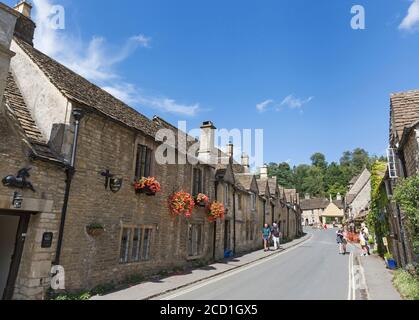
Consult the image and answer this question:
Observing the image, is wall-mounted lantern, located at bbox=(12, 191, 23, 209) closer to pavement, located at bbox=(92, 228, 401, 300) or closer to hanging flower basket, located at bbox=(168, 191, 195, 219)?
pavement, located at bbox=(92, 228, 401, 300)

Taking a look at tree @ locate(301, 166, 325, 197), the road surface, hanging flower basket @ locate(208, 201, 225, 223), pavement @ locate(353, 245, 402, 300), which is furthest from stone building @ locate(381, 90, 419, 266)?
tree @ locate(301, 166, 325, 197)

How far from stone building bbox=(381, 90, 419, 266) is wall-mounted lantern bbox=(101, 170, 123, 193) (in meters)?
10.9

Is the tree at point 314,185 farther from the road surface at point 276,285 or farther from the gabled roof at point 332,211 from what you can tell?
the road surface at point 276,285

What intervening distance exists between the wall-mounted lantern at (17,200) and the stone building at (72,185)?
3cm

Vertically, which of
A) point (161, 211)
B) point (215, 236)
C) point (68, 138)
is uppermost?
point (68, 138)

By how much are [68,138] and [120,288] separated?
18.4 feet

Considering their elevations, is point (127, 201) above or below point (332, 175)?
below

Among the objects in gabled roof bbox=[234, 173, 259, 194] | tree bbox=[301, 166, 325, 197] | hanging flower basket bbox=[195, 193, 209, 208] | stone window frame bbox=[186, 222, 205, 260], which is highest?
tree bbox=[301, 166, 325, 197]

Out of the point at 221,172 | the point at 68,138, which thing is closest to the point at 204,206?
the point at 221,172

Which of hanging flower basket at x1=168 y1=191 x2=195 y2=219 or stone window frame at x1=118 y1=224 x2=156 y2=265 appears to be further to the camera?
hanging flower basket at x1=168 y1=191 x2=195 y2=219

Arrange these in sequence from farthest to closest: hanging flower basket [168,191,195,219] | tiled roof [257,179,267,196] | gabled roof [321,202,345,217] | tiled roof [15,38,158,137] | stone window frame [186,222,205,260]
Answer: gabled roof [321,202,345,217], tiled roof [257,179,267,196], stone window frame [186,222,205,260], hanging flower basket [168,191,195,219], tiled roof [15,38,158,137]

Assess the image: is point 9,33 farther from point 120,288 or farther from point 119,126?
point 120,288

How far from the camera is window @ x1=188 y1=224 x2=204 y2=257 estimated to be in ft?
55.7
